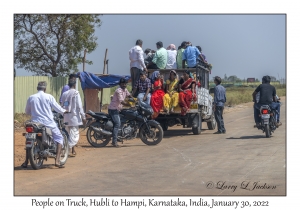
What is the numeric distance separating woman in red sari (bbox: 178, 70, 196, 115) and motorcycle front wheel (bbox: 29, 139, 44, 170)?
254 inches

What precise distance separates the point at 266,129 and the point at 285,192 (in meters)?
7.78

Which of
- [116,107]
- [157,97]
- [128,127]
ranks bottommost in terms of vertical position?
[128,127]

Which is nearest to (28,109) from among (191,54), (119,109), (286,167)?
(119,109)

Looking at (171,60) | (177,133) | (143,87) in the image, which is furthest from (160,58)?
(177,133)

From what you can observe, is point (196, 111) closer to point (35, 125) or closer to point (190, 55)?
point (190, 55)

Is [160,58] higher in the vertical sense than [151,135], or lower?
higher

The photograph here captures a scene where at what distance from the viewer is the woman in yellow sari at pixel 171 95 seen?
17.1 meters

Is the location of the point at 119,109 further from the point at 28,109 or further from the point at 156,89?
the point at 28,109

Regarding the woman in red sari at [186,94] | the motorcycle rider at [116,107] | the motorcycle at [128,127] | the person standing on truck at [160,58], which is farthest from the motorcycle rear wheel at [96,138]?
the person standing on truck at [160,58]

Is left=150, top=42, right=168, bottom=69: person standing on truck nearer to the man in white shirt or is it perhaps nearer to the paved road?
the man in white shirt

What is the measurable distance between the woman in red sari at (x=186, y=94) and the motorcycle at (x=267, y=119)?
2.11m

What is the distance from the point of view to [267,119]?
650 inches

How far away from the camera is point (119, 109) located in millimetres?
15320

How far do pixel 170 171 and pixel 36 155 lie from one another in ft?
8.86
